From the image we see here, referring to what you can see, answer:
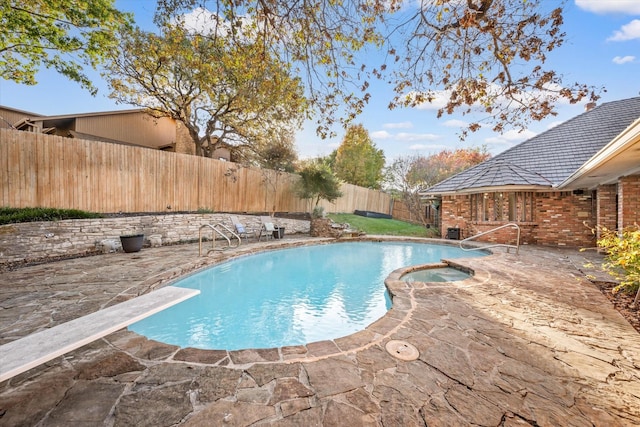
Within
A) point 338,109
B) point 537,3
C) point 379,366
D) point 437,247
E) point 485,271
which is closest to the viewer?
point 379,366

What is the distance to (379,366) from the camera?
7.39 feet

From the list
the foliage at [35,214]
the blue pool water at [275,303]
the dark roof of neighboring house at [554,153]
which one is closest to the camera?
the blue pool water at [275,303]

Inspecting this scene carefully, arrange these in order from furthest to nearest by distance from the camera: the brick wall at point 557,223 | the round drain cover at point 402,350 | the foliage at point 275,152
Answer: the foliage at point 275,152 → the brick wall at point 557,223 → the round drain cover at point 402,350

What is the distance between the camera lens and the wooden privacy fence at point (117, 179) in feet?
20.0

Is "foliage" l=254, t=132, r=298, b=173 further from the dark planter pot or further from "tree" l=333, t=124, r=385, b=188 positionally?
"tree" l=333, t=124, r=385, b=188

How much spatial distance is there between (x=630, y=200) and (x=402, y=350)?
8973mm

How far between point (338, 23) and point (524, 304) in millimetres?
4867

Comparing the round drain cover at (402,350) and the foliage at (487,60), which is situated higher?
the foliage at (487,60)

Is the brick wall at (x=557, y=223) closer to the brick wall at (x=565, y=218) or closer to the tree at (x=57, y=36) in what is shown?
the brick wall at (x=565, y=218)

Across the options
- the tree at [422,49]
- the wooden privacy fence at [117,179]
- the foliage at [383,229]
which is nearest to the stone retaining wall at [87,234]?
the wooden privacy fence at [117,179]

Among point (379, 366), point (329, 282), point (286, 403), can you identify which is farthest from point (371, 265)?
point (286, 403)

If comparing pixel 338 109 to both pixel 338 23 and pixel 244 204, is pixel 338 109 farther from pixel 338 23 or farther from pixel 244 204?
pixel 244 204

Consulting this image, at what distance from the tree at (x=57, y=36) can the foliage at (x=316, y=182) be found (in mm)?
8465

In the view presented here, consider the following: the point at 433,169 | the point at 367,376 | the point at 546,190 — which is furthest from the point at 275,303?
the point at 433,169
